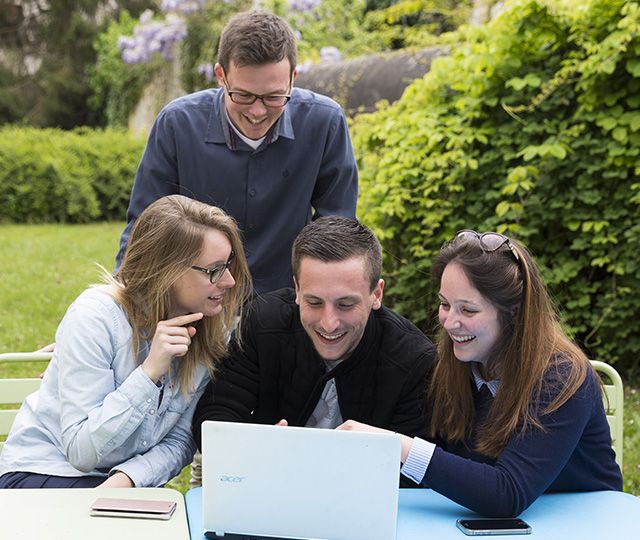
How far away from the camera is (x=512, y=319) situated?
2.41m

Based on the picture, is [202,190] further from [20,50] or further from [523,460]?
[20,50]

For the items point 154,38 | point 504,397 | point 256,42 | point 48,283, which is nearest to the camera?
point 504,397

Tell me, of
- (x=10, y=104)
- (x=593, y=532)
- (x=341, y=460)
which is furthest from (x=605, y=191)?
(x=10, y=104)

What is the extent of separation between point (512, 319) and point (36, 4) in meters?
19.0

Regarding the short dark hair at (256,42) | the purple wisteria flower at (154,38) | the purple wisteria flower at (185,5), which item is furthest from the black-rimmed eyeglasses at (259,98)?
the purple wisteria flower at (154,38)

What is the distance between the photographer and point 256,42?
9.33 feet

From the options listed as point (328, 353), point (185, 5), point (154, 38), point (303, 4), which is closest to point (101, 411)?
point (328, 353)

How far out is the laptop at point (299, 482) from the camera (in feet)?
6.17

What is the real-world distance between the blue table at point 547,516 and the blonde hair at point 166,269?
0.48 meters

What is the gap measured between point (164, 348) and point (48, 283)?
A: 5.93 metres

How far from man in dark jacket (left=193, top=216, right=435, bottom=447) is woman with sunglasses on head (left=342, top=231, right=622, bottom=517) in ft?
0.46

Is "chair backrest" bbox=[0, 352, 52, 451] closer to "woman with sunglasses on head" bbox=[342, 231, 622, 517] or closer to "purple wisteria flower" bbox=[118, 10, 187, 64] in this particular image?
"woman with sunglasses on head" bbox=[342, 231, 622, 517]

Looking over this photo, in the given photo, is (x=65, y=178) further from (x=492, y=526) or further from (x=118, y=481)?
(x=492, y=526)

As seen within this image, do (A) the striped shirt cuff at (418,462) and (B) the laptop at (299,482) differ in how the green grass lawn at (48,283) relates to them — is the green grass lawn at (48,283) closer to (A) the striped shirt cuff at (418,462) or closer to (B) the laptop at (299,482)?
(A) the striped shirt cuff at (418,462)
